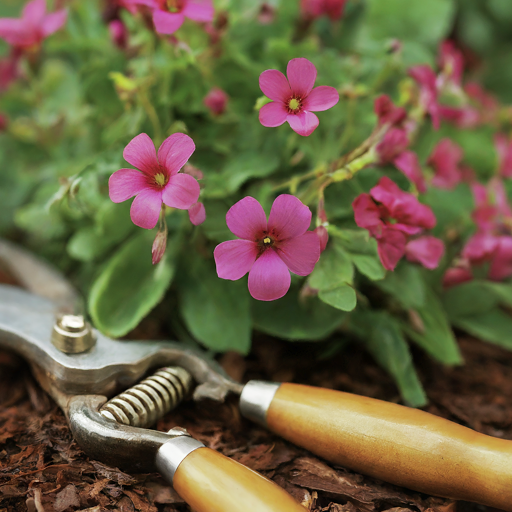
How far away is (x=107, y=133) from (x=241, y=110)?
243 mm

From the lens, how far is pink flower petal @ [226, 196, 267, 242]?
0.56 m

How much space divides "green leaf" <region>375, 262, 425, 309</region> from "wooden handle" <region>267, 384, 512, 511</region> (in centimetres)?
19

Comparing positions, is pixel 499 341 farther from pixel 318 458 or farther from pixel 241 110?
pixel 241 110

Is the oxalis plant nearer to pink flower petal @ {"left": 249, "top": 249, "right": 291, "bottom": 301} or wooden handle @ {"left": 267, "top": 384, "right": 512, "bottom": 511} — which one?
pink flower petal @ {"left": 249, "top": 249, "right": 291, "bottom": 301}

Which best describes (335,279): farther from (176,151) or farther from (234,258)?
(176,151)

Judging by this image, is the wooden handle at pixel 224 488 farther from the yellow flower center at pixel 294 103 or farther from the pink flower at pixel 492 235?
the pink flower at pixel 492 235

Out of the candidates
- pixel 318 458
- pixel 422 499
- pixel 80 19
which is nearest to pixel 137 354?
pixel 318 458

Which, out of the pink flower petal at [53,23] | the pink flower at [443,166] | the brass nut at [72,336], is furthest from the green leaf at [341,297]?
the pink flower petal at [53,23]

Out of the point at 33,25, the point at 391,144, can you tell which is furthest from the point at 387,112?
the point at 33,25

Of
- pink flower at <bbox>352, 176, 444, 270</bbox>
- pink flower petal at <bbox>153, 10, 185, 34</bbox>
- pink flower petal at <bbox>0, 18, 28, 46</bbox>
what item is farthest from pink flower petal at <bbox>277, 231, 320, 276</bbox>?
pink flower petal at <bbox>0, 18, 28, 46</bbox>

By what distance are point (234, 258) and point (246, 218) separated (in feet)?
0.15

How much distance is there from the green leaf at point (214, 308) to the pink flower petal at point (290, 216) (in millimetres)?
239

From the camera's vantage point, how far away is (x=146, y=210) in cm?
56

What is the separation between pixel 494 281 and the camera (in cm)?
92
